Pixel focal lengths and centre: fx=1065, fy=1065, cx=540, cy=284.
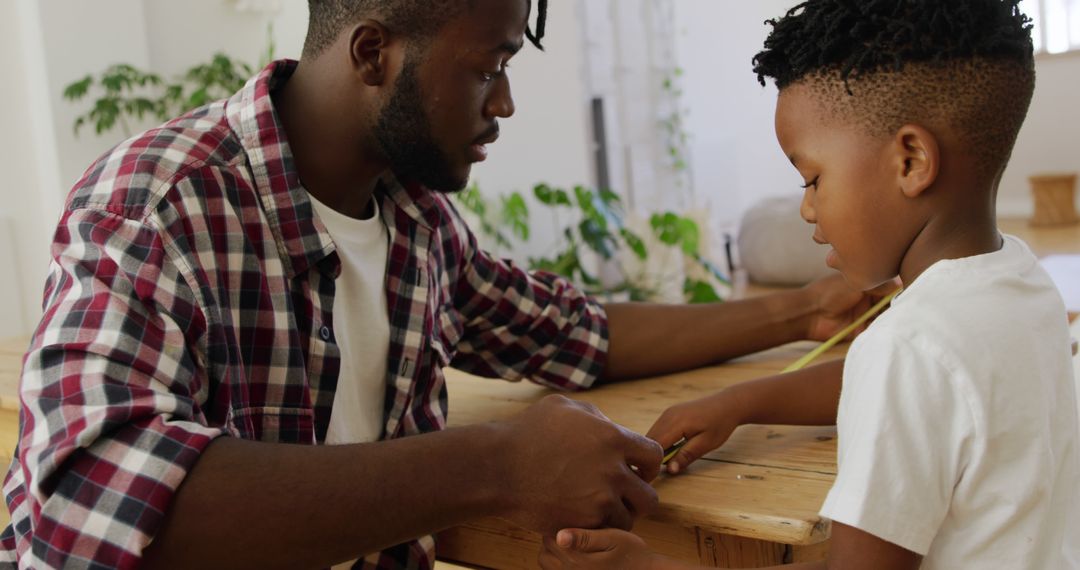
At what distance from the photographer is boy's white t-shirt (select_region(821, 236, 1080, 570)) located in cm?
81

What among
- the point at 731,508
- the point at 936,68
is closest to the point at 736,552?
the point at 731,508

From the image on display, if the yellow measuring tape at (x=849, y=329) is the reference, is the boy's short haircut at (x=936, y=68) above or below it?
above

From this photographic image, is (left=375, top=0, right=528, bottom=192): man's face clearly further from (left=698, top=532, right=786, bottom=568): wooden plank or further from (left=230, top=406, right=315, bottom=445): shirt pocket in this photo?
(left=698, top=532, right=786, bottom=568): wooden plank

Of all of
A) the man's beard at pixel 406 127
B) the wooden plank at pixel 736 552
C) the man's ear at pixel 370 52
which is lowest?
the wooden plank at pixel 736 552

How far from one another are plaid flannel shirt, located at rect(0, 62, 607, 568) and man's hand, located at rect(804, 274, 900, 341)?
346 mm

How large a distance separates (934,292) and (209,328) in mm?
696

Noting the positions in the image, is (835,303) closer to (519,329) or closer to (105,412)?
(519,329)

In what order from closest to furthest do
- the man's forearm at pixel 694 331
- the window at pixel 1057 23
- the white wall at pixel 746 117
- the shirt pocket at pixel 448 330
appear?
1. the shirt pocket at pixel 448 330
2. the man's forearm at pixel 694 331
3. the window at pixel 1057 23
4. the white wall at pixel 746 117

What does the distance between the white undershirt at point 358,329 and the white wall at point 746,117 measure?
642 centimetres

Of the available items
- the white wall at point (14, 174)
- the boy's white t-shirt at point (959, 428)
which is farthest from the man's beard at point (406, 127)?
the white wall at point (14, 174)

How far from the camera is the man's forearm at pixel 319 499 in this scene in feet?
3.16

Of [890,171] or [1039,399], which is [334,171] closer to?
[890,171]

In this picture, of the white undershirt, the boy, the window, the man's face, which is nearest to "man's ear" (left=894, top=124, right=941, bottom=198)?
the boy

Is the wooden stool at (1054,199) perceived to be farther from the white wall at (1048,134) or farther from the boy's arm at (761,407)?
the boy's arm at (761,407)
